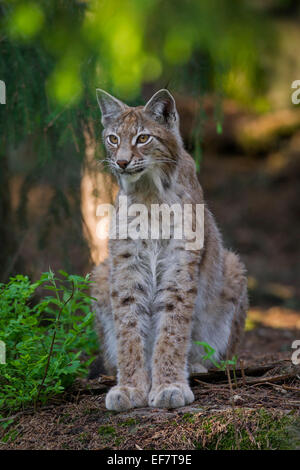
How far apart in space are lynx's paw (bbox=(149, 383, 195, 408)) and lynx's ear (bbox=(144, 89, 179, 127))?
1.49m

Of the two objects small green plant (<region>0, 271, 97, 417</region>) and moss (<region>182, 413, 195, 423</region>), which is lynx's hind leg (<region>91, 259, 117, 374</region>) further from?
moss (<region>182, 413, 195, 423</region>)

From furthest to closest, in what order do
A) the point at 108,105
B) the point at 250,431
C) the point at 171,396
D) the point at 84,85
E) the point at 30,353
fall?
the point at 84,85 → the point at 108,105 → the point at 30,353 → the point at 171,396 → the point at 250,431

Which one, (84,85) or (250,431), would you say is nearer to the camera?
(250,431)

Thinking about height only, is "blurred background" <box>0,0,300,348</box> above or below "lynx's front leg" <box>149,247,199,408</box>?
above

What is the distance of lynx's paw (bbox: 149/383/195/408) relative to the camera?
3.19 metres

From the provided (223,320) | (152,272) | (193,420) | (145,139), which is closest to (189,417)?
(193,420)

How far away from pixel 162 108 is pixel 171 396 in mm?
1607

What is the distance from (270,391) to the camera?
10.9 feet

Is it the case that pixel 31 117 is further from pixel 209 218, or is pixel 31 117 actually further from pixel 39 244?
pixel 209 218

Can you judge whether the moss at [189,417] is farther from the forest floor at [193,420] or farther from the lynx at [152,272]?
the lynx at [152,272]

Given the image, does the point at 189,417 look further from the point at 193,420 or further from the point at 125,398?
the point at 125,398

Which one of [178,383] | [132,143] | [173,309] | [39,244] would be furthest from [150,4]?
[178,383]

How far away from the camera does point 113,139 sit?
11.9ft

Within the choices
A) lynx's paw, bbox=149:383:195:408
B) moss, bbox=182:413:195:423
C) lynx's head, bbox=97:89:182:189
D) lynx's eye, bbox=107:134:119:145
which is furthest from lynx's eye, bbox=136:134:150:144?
moss, bbox=182:413:195:423
